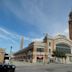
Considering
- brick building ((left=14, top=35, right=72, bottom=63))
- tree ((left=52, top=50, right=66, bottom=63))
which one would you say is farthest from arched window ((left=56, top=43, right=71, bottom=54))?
tree ((left=52, top=50, right=66, bottom=63))

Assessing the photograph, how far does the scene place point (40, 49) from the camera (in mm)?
82000

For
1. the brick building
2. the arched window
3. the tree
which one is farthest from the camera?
the arched window

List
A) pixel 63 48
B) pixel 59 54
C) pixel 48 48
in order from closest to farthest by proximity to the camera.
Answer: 1. pixel 59 54
2. pixel 48 48
3. pixel 63 48

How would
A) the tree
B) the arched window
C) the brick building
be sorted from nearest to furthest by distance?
the tree, the brick building, the arched window

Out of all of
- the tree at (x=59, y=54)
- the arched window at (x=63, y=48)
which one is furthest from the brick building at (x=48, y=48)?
the tree at (x=59, y=54)

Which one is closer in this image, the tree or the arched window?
the tree

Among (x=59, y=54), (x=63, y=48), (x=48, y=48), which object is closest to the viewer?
(x=59, y=54)

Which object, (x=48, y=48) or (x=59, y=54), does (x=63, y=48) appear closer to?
(x=59, y=54)

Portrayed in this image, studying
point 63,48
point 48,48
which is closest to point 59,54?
point 48,48

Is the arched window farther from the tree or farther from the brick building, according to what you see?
the tree

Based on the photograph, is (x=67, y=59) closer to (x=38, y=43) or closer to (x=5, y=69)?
(x=38, y=43)

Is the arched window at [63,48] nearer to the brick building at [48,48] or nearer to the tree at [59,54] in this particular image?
the brick building at [48,48]

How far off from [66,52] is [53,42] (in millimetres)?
9088

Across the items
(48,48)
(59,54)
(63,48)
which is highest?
(63,48)
